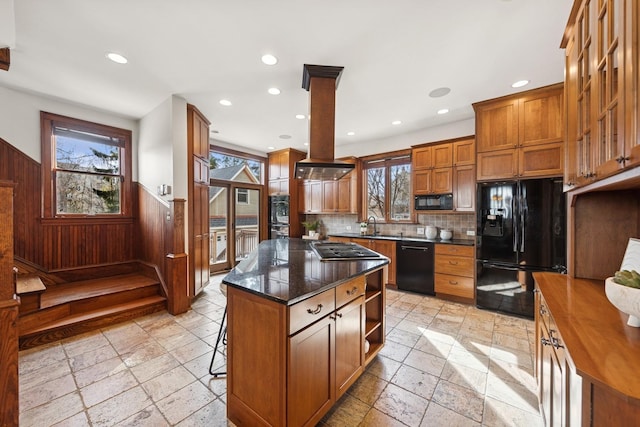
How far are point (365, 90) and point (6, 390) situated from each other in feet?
12.5

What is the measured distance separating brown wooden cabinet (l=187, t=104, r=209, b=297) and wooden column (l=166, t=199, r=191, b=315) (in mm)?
230

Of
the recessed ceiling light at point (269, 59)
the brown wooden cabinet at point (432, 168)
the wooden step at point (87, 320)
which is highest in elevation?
the recessed ceiling light at point (269, 59)

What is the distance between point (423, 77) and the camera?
9.19 feet

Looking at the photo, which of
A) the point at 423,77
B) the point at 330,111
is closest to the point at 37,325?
the point at 330,111

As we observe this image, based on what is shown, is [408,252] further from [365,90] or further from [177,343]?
[177,343]

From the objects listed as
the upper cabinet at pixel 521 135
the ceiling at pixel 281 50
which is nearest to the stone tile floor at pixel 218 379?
the upper cabinet at pixel 521 135

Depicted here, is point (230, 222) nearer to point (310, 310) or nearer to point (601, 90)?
point (310, 310)

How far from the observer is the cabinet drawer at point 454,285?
3615 millimetres

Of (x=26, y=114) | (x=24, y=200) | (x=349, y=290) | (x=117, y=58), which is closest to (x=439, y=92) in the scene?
(x=349, y=290)

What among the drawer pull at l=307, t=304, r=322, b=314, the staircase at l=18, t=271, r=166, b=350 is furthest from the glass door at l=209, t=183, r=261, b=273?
the drawer pull at l=307, t=304, r=322, b=314

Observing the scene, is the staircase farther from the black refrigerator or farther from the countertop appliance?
the black refrigerator

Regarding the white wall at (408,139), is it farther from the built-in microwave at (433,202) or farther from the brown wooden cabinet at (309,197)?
the built-in microwave at (433,202)

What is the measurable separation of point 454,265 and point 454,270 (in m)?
0.08

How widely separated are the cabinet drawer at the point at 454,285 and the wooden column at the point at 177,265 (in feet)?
12.0
